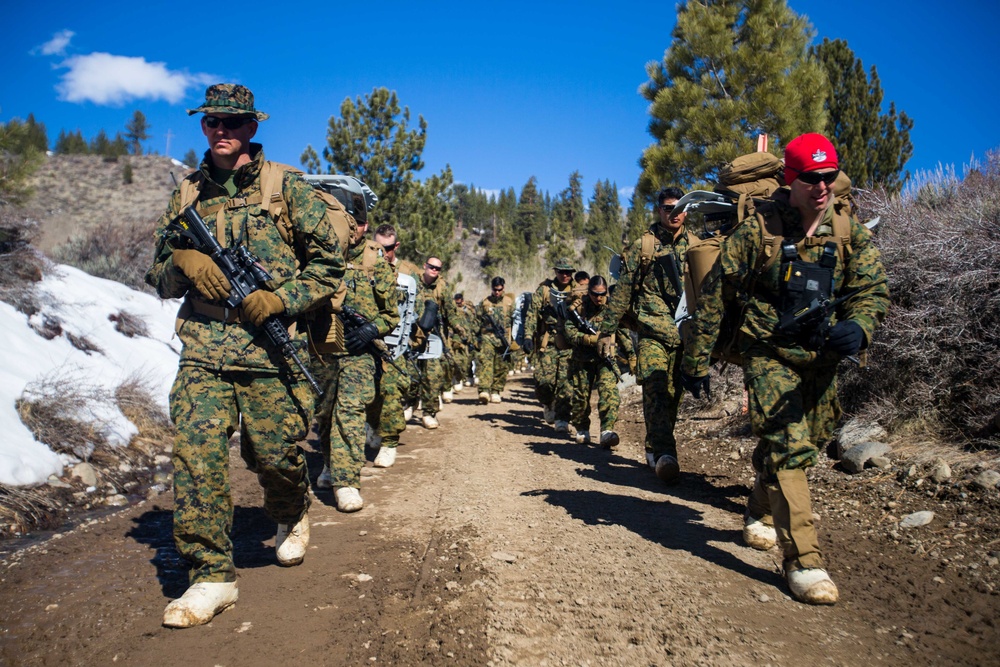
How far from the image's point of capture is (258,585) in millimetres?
3801

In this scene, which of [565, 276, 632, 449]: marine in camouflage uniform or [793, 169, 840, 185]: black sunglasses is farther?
[565, 276, 632, 449]: marine in camouflage uniform

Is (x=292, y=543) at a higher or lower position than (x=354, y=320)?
lower

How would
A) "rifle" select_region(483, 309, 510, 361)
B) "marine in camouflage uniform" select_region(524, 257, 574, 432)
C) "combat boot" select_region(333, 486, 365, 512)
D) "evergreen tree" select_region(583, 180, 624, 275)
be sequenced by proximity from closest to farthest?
"combat boot" select_region(333, 486, 365, 512), "marine in camouflage uniform" select_region(524, 257, 574, 432), "rifle" select_region(483, 309, 510, 361), "evergreen tree" select_region(583, 180, 624, 275)

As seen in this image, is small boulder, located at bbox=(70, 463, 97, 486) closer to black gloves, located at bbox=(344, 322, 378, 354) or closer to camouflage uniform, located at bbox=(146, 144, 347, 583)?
black gloves, located at bbox=(344, 322, 378, 354)

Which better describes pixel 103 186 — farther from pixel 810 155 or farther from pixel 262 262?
pixel 810 155

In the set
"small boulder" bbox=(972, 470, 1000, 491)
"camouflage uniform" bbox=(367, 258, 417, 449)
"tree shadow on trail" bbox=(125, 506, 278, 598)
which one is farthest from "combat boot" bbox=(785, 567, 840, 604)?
"camouflage uniform" bbox=(367, 258, 417, 449)

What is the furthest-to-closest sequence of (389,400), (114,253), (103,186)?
(103,186), (114,253), (389,400)

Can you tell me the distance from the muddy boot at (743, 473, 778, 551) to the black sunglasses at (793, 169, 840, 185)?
175cm

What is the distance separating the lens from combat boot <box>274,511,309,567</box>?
4.10 metres

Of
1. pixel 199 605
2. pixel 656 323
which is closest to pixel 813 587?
pixel 199 605

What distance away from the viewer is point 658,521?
5.00 meters

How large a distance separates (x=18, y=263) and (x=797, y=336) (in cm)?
948

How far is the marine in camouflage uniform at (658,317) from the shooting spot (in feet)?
20.1

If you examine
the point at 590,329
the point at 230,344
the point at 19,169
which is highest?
the point at 19,169
